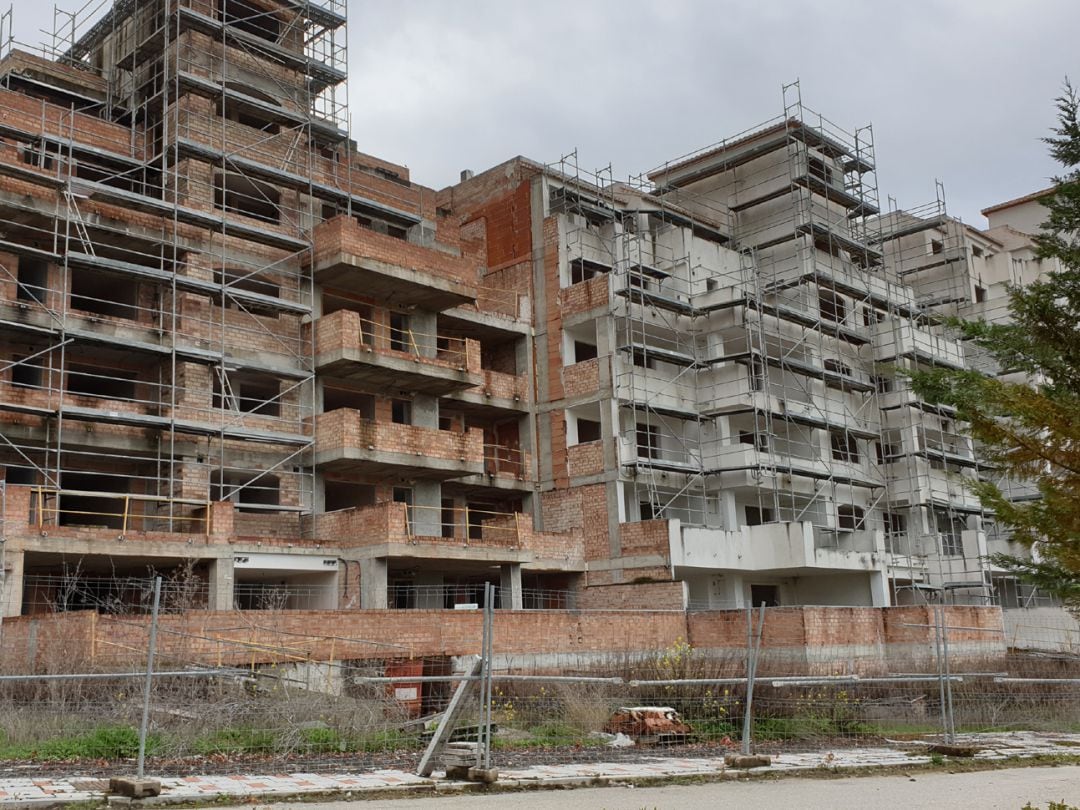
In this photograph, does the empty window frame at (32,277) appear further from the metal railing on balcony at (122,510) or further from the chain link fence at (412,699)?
the chain link fence at (412,699)

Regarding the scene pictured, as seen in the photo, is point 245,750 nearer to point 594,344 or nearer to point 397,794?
point 397,794

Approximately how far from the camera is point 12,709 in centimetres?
1446

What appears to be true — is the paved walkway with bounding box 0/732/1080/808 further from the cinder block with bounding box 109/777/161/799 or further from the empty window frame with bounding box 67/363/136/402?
the empty window frame with bounding box 67/363/136/402

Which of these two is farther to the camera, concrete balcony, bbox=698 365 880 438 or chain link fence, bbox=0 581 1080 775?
concrete balcony, bbox=698 365 880 438

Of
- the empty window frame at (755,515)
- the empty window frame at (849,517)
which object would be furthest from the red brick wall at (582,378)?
the empty window frame at (849,517)

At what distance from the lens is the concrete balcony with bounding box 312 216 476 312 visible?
3045 cm

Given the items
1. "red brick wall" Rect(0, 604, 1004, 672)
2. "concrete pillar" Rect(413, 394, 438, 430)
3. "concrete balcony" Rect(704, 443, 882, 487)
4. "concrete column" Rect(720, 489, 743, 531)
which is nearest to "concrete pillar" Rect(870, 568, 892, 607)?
"concrete balcony" Rect(704, 443, 882, 487)

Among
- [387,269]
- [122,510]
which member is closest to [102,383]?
[122,510]

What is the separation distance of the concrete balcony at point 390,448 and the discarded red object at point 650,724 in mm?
14986

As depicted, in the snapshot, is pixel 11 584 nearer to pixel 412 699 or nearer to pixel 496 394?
pixel 412 699

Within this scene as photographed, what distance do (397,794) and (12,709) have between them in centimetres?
690

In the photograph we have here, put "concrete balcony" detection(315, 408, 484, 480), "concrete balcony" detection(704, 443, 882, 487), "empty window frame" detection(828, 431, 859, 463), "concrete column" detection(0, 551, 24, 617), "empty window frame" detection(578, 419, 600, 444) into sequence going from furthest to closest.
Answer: "empty window frame" detection(828, 431, 859, 463) → "empty window frame" detection(578, 419, 600, 444) → "concrete balcony" detection(704, 443, 882, 487) → "concrete balcony" detection(315, 408, 484, 480) → "concrete column" detection(0, 551, 24, 617)

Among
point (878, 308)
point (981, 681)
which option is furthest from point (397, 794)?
point (878, 308)

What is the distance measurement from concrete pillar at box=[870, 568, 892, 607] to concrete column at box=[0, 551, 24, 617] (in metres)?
25.2
